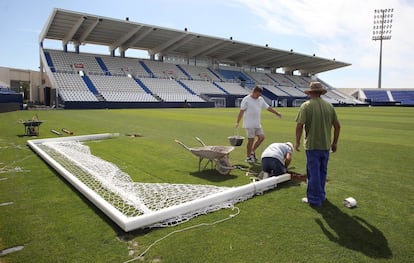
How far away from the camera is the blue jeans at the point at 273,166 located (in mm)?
5742

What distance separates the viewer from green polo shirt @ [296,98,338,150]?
453 cm

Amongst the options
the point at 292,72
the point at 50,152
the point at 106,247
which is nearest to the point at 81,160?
the point at 50,152

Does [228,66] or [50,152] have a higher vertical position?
[228,66]

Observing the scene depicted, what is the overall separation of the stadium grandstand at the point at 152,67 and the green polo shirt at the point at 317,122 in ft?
119

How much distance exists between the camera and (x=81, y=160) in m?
7.58

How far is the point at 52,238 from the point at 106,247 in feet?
2.48

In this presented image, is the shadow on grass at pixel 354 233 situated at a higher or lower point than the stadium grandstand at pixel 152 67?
lower

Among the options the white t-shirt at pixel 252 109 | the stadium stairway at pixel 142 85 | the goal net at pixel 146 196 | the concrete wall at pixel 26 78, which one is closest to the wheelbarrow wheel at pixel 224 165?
the goal net at pixel 146 196

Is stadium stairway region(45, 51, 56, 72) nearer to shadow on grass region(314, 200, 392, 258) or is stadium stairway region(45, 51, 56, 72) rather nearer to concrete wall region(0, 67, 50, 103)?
concrete wall region(0, 67, 50, 103)

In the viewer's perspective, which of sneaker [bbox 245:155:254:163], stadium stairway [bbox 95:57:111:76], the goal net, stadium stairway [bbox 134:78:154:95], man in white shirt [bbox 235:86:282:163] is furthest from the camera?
stadium stairway [bbox 95:57:111:76]

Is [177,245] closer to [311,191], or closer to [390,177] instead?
[311,191]

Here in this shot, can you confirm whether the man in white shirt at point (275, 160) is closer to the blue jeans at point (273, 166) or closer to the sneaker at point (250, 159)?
the blue jeans at point (273, 166)

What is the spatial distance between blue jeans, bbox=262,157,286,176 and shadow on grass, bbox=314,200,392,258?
1.40 m

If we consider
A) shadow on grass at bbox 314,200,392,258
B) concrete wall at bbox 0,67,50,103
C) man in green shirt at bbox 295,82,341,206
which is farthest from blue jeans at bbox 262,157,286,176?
concrete wall at bbox 0,67,50,103
